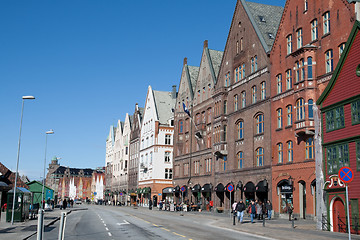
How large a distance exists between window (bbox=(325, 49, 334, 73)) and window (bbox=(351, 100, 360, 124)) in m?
10.4

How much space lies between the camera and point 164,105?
8844 cm

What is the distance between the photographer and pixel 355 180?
82.4 ft

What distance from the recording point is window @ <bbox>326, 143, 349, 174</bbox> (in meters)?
26.3

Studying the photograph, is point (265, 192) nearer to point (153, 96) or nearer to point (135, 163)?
point (153, 96)

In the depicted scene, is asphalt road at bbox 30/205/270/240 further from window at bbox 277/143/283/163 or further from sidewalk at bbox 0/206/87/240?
window at bbox 277/143/283/163

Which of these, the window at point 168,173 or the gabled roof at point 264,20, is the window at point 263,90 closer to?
the gabled roof at point 264,20

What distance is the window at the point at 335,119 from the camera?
2693cm

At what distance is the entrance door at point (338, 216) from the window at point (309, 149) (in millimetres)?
10274

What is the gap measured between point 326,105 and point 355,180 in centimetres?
571

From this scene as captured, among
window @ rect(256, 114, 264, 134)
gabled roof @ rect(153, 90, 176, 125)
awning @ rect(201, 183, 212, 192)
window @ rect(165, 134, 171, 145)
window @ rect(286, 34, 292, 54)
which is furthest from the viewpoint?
gabled roof @ rect(153, 90, 176, 125)

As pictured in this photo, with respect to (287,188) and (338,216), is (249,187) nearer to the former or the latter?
(287,188)

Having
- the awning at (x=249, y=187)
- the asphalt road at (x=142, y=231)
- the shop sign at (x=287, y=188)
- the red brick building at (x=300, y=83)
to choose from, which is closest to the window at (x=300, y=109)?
the red brick building at (x=300, y=83)

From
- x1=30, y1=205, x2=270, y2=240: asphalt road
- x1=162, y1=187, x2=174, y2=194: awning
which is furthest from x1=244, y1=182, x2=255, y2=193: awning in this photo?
x1=162, y1=187, x2=174, y2=194: awning

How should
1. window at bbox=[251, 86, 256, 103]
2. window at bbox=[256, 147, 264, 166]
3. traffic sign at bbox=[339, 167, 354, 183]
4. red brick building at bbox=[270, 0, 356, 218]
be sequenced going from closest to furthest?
traffic sign at bbox=[339, 167, 354, 183]
red brick building at bbox=[270, 0, 356, 218]
window at bbox=[256, 147, 264, 166]
window at bbox=[251, 86, 256, 103]
